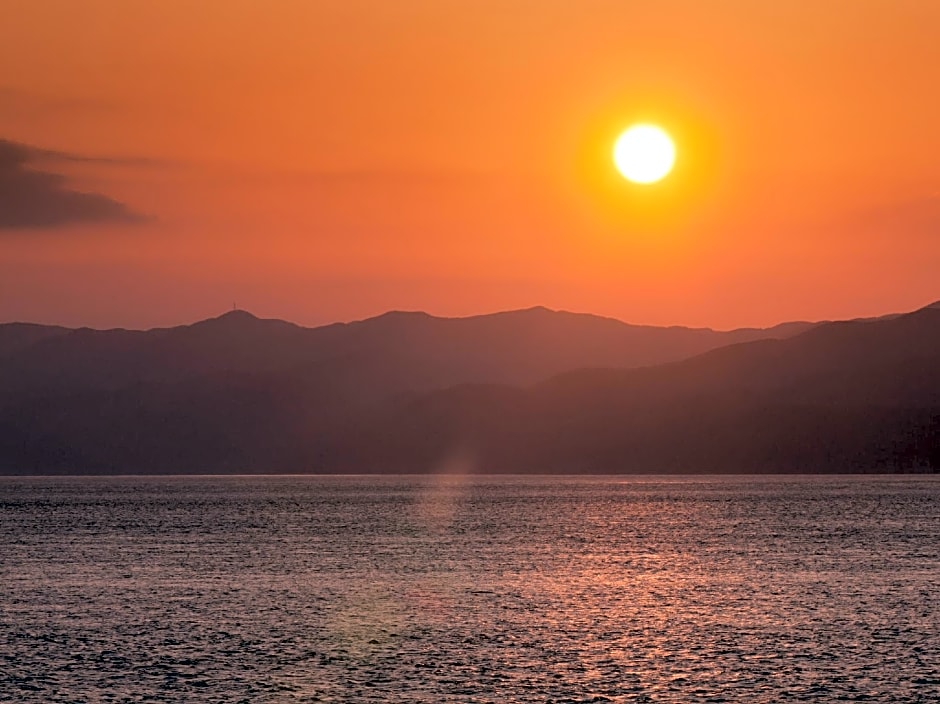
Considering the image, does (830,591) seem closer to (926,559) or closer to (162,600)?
(926,559)

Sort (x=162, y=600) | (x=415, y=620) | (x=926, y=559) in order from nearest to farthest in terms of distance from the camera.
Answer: (x=415, y=620) → (x=162, y=600) → (x=926, y=559)

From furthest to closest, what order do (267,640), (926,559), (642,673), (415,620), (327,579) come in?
(926,559), (327,579), (415,620), (267,640), (642,673)

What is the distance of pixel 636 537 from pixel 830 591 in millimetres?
62135

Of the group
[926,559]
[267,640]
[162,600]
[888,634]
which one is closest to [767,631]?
[888,634]

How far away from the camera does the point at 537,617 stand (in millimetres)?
77938

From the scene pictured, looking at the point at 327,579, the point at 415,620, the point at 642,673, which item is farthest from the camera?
the point at 327,579

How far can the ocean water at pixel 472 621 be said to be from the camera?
56.3 meters

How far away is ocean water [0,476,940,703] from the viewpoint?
56.3 meters

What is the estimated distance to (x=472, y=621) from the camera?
76062 millimetres

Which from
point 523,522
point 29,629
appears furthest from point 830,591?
point 523,522

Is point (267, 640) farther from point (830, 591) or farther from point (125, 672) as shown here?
point (830, 591)

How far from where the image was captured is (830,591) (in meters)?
91.8

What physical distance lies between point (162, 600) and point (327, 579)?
16.8 meters

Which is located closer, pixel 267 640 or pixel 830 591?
pixel 267 640
